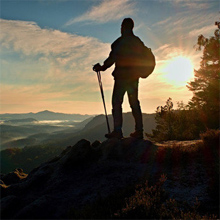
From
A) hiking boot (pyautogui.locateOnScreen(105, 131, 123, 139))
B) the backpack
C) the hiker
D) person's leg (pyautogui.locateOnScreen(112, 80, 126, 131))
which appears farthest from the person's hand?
hiking boot (pyautogui.locateOnScreen(105, 131, 123, 139))

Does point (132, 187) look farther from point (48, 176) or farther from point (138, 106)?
point (138, 106)

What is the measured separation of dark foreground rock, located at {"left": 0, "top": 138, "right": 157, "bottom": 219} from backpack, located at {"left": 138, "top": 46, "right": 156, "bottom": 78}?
2431 millimetres

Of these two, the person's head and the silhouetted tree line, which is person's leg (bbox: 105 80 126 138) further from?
the silhouetted tree line

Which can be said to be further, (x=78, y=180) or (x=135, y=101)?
(x=135, y=101)

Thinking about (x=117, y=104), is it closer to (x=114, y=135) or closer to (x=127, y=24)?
(x=114, y=135)

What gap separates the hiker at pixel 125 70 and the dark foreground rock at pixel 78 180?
0.91 m

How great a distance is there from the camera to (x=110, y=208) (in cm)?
362

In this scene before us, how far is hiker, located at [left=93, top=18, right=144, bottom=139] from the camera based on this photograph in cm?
640

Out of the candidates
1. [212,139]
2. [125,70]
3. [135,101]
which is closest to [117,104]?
[135,101]

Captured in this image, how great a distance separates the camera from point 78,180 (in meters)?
4.83

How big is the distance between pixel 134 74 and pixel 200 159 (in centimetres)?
341

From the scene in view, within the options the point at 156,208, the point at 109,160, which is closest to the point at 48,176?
the point at 109,160

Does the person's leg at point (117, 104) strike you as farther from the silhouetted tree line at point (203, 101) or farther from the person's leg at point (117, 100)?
the silhouetted tree line at point (203, 101)

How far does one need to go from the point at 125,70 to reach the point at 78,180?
3.88 m
